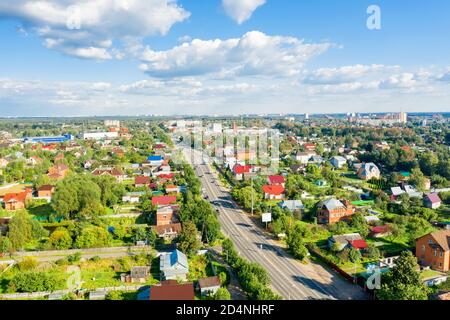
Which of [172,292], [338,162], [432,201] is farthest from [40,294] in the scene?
[338,162]

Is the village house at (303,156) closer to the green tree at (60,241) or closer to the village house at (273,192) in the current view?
the village house at (273,192)

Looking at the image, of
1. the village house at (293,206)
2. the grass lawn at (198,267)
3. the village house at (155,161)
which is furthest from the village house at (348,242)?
the village house at (155,161)

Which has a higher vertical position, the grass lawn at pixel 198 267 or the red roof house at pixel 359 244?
the red roof house at pixel 359 244

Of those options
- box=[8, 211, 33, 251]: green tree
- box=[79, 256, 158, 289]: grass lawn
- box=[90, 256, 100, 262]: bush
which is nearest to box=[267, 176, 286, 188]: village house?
box=[79, 256, 158, 289]: grass lawn

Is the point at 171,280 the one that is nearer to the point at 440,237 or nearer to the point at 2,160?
the point at 440,237

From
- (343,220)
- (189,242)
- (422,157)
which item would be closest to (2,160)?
(189,242)

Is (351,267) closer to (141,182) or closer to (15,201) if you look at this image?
(141,182)

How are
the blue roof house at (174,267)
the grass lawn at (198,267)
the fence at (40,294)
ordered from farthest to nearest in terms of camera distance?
the grass lawn at (198,267) < the blue roof house at (174,267) < the fence at (40,294)
